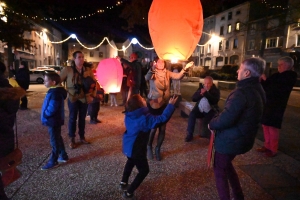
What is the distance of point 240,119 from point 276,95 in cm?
238

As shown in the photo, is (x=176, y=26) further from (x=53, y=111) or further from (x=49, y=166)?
(x=49, y=166)

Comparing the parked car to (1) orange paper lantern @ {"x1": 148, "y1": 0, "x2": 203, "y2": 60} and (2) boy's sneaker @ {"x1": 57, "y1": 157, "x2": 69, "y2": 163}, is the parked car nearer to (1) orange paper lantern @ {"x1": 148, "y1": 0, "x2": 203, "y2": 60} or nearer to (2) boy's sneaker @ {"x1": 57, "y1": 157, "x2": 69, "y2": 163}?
(2) boy's sneaker @ {"x1": 57, "y1": 157, "x2": 69, "y2": 163}

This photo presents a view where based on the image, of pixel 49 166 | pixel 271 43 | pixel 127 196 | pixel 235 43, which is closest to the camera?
pixel 127 196

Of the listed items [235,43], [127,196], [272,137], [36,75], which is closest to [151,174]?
[127,196]

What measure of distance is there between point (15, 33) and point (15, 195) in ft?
38.6

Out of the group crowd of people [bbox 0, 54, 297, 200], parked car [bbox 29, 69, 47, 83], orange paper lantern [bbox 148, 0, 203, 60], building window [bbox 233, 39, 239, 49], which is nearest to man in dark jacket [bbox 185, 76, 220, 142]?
crowd of people [bbox 0, 54, 297, 200]

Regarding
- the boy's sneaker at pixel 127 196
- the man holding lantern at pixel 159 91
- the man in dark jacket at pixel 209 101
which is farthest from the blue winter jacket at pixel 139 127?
the man in dark jacket at pixel 209 101

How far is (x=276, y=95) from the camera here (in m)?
4.26

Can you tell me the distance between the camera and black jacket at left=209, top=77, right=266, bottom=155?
93.2 inches

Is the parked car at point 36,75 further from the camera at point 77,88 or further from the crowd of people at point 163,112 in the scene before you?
the camera at point 77,88

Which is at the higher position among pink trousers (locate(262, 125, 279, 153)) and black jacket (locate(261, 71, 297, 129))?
black jacket (locate(261, 71, 297, 129))

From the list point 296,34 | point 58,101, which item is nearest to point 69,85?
point 58,101

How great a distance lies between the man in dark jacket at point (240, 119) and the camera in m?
2.37

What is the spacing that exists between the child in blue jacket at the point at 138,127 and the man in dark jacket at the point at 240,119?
0.65 m
